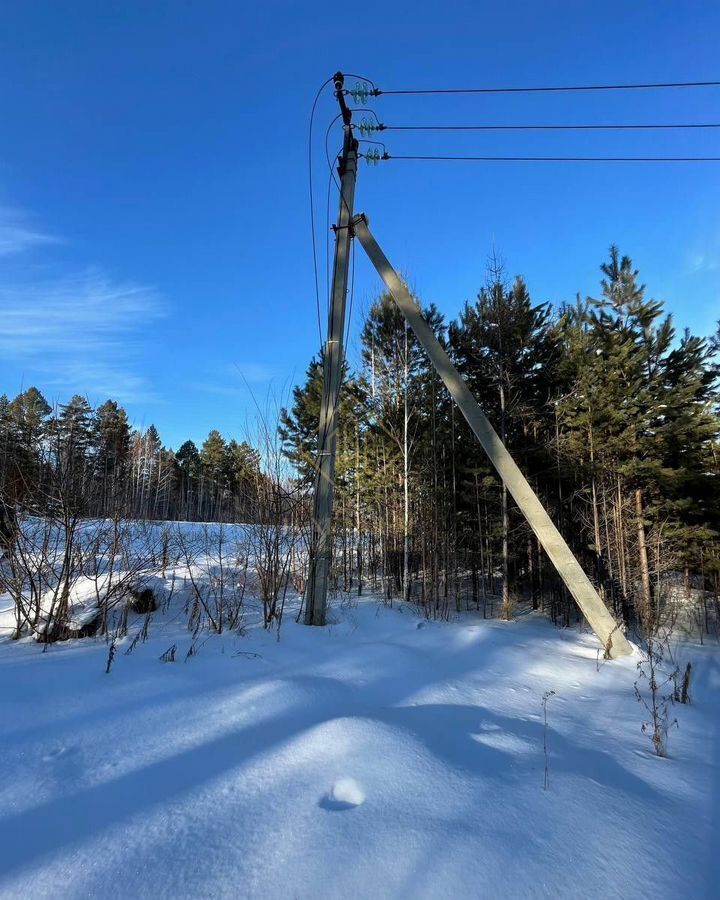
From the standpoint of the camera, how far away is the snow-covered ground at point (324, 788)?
1.58m

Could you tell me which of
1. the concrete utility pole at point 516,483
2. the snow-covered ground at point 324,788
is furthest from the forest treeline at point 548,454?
the snow-covered ground at point 324,788

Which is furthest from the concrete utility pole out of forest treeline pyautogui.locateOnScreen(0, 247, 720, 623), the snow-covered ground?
Answer: forest treeline pyautogui.locateOnScreen(0, 247, 720, 623)

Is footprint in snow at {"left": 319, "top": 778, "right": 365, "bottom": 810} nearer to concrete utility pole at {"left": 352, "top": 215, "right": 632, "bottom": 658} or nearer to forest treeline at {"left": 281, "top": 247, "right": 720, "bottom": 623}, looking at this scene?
concrete utility pole at {"left": 352, "top": 215, "right": 632, "bottom": 658}

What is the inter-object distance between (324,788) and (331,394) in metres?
4.91

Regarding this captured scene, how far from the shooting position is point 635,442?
11.8m

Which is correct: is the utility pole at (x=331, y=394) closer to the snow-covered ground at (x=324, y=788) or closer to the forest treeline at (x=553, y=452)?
the snow-covered ground at (x=324, y=788)

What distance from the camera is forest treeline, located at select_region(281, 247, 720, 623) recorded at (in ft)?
38.1

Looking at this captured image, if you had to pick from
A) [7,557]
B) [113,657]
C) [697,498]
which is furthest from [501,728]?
[697,498]

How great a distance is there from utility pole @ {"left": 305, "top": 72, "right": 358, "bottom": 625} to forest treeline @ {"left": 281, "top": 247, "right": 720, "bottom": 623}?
4.86 m

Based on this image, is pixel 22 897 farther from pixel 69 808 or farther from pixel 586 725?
pixel 586 725

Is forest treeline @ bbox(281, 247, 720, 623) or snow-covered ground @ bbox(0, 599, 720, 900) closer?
snow-covered ground @ bbox(0, 599, 720, 900)

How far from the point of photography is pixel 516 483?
633 centimetres

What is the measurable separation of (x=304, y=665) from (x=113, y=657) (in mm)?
1600

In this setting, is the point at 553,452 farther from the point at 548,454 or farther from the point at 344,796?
the point at 344,796
